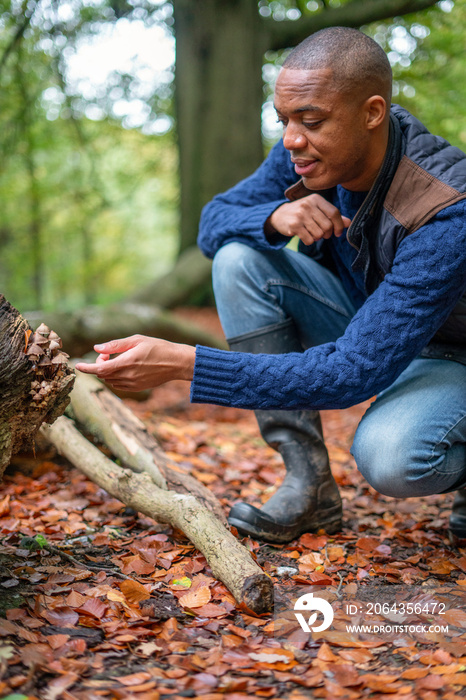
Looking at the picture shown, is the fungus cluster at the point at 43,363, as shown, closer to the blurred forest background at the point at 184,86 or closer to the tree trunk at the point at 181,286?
the blurred forest background at the point at 184,86

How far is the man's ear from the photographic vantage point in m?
1.80

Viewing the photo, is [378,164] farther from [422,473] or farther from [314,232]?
[422,473]

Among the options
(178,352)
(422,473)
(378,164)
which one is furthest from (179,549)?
(378,164)

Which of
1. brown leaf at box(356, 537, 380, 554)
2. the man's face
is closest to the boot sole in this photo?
brown leaf at box(356, 537, 380, 554)

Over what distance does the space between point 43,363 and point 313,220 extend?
1098 millimetres

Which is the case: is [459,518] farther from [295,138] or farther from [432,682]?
[295,138]

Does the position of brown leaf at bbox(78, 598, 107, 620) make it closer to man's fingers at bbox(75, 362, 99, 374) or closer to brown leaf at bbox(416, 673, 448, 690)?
man's fingers at bbox(75, 362, 99, 374)

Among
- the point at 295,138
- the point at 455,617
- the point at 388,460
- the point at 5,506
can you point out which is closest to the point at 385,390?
the point at 388,460

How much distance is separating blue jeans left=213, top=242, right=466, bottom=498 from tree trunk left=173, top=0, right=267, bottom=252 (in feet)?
16.2

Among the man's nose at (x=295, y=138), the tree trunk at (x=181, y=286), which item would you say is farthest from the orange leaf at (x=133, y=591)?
the tree trunk at (x=181, y=286)

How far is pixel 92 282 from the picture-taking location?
19047mm

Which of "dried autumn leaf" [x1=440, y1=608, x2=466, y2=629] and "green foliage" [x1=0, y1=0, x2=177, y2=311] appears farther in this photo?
"green foliage" [x1=0, y1=0, x2=177, y2=311]

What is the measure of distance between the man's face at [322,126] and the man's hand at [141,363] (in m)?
0.74

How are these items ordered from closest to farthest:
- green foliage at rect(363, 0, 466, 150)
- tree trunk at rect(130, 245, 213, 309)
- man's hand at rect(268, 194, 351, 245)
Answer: man's hand at rect(268, 194, 351, 245)
tree trunk at rect(130, 245, 213, 309)
green foliage at rect(363, 0, 466, 150)
